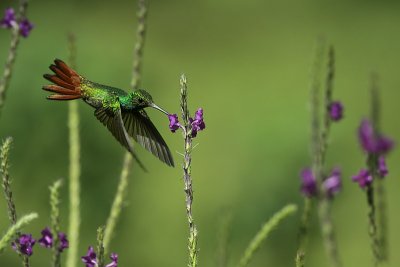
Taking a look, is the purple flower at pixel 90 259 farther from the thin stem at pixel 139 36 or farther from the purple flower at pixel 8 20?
the purple flower at pixel 8 20

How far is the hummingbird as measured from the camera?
238cm

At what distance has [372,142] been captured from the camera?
185 cm

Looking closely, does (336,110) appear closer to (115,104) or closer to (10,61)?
(115,104)

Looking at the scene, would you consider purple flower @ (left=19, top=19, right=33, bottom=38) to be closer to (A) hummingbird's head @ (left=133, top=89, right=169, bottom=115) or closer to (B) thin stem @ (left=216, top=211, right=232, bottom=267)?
(A) hummingbird's head @ (left=133, top=89, right=169, bottom=115)

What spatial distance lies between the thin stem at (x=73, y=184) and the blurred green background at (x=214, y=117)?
0.36 meters

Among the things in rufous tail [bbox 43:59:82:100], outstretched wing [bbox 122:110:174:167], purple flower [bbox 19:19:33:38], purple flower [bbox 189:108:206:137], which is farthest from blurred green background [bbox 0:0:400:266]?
purple flower [bbox 19:19:33:38]

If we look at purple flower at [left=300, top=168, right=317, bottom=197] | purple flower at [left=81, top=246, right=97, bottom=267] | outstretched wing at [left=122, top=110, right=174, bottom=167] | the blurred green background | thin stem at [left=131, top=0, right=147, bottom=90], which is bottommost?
purple flower at [left=81, top=246, right=97, bottom=267]

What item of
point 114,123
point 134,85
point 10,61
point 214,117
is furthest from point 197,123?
point 214,117

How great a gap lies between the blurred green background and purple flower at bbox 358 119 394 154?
538mm

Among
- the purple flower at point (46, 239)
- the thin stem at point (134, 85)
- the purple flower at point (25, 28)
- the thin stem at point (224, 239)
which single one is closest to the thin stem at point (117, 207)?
the thin stem at point (134, 85)

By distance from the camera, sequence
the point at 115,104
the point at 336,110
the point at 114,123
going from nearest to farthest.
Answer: the point at 336,110
the point at 114,123
the point at 115,104

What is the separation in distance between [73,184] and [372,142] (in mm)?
954

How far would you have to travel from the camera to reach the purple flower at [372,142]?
1846 millimetres

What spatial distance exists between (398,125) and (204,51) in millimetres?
4667
